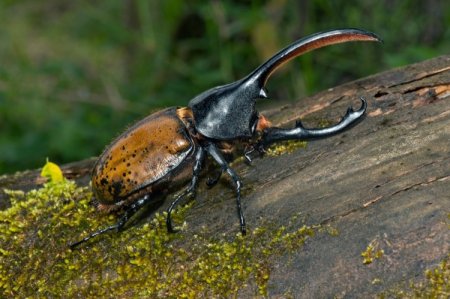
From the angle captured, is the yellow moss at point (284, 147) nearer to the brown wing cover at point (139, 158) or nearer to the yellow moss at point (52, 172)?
the brown wing cover at point (139, 158)

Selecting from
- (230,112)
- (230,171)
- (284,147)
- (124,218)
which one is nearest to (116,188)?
(124,218)

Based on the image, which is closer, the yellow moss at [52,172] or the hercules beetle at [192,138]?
the hercules beetle at [192,138]

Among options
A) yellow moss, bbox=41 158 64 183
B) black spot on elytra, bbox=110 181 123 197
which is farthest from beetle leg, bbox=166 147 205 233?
yellow moss, bbox=41 158 64 183

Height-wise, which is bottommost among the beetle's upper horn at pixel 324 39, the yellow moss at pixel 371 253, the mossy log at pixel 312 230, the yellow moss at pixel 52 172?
the yellow moss at pixel 371 253

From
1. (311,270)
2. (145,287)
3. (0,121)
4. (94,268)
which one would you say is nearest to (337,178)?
(311,270)

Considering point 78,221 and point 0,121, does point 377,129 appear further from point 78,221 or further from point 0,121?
point 0,121

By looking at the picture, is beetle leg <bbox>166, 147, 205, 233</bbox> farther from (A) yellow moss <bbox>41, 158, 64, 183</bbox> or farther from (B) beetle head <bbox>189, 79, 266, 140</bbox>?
(A) yellow moss <bbox>41, 158, 64, 183</bbox>

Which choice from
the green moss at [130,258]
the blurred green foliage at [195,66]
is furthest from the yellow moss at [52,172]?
the blurred green foliage at [195,66]
